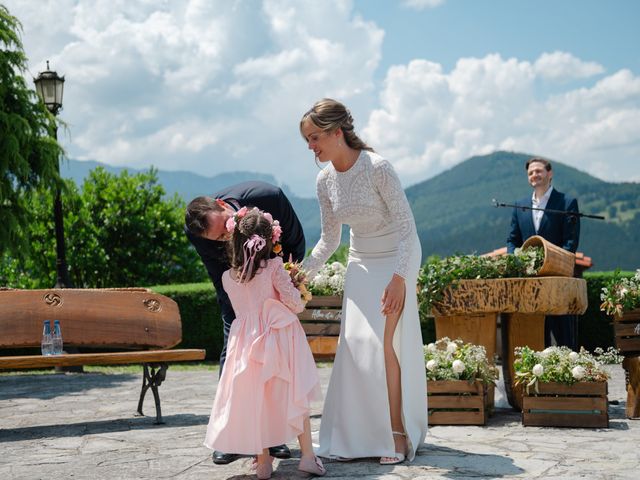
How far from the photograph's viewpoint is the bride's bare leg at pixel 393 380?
544cm

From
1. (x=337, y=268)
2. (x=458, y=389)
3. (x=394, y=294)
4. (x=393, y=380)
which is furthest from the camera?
(x=337, y=268)

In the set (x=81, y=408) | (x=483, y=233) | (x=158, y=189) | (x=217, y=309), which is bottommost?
(x=81, y=408)

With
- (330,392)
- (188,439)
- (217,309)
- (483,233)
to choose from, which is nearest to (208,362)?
(217,309)

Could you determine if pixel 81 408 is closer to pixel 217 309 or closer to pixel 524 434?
pixel 524 434

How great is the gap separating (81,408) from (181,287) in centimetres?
782

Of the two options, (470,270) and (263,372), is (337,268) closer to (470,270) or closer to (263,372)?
(470,270)

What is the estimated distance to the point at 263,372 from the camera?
4.95 m

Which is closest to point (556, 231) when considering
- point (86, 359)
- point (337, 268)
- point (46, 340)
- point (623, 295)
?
point (623, 295)

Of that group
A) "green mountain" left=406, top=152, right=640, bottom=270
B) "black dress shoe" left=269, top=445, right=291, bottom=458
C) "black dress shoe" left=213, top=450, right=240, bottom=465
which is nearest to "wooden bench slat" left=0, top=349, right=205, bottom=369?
"black dress shoe" left=213, top=450, right=240, bottom=465

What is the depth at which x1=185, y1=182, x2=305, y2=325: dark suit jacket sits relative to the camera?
18.6ft

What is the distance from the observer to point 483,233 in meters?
146

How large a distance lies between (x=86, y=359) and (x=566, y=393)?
4.08 meters

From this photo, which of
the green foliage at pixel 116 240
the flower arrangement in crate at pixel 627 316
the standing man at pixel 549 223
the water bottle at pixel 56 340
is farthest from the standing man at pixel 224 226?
the green foliage at pixel 116 240

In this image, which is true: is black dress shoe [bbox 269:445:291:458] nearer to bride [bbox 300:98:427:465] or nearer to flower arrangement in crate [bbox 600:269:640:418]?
bride [bbox 300:98:427:465]
